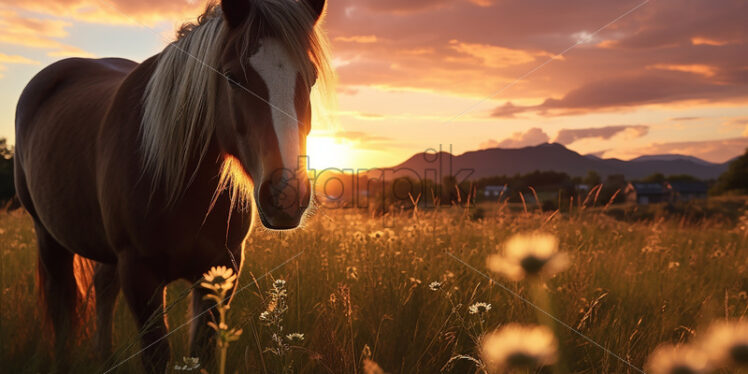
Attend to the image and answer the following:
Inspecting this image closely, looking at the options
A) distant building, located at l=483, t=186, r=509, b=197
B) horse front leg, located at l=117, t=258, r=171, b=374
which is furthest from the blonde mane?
distant building, located at l=483, t=186, r=509, b=197

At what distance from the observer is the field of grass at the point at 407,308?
109 inches

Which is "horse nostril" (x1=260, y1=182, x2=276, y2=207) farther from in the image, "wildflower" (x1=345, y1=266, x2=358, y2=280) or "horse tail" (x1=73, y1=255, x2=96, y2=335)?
"horse tail" (x1=73, y1=255, x2=96, y2=335)

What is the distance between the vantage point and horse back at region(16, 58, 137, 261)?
10.9 feet

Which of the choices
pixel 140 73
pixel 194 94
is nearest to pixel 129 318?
pixel 140 73

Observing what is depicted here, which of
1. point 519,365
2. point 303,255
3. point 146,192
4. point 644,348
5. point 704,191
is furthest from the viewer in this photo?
point 704,191

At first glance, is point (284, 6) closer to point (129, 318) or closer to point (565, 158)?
point (129, 318)

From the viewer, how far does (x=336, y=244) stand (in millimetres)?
5414

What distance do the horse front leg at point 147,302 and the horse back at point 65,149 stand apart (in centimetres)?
65

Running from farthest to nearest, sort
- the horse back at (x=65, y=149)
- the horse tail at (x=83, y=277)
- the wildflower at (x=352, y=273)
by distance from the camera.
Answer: the horse tail at (x=83, y=277)
the wildflower at (x=352, y=273)
the horse back at (x=65, y=149)

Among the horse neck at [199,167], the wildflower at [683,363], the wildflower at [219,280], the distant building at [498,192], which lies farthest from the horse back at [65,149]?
the distant building at [498,192]

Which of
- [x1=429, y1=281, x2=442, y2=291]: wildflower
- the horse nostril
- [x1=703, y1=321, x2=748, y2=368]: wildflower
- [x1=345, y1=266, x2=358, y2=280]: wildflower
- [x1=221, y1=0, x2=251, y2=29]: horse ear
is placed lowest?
[x1=345, y1=266, x2=358, y2=280]: wildflower

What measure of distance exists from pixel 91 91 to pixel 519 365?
4133 mm

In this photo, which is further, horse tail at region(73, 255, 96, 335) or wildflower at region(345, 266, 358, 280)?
horse tail at region(73, 255, 96, 335)

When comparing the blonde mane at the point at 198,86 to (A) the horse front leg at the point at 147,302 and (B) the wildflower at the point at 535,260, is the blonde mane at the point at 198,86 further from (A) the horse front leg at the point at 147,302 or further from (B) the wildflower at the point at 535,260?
(B) the wildflower at the point at 535,260
